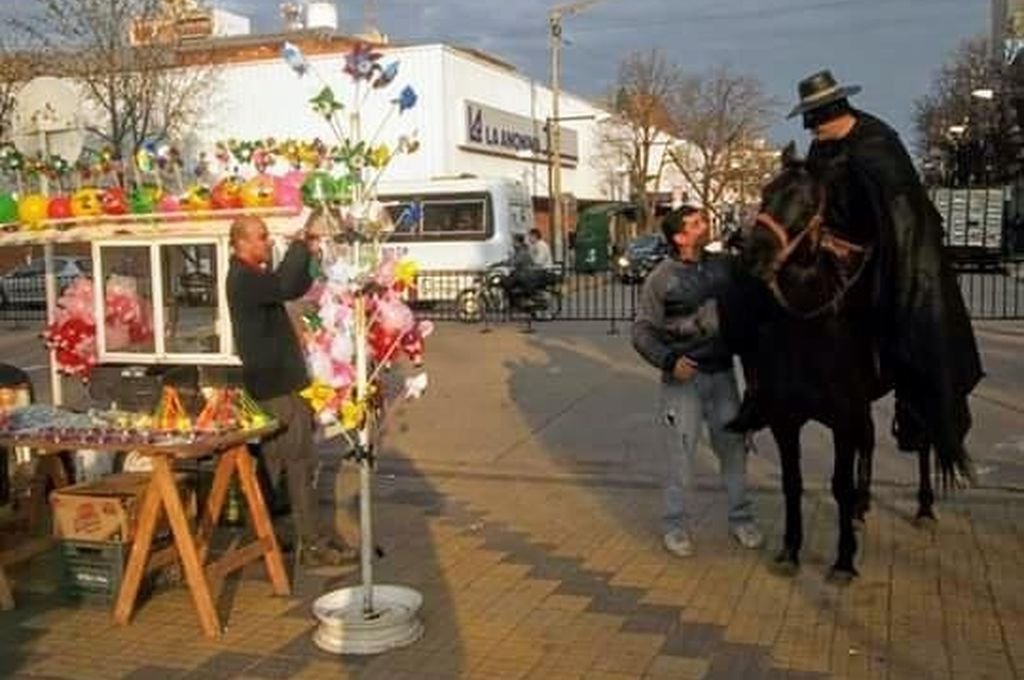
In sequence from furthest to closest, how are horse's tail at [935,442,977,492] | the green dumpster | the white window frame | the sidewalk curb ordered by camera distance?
the green dumpster
the sidewalk curb
the white window frame
horse's tail at [935,442,977,492]

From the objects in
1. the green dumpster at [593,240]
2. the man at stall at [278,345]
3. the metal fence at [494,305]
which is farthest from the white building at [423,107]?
the man at stall at [278,345]

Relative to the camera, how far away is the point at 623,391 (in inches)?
499

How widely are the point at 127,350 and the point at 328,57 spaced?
27.0m

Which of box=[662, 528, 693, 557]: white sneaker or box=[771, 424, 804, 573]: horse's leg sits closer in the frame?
box=[771, 424, 804, 573]: horse's leg

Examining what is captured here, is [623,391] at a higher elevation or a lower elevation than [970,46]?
lower

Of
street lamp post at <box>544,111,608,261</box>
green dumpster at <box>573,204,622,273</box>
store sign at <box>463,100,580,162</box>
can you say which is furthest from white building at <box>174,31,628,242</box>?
green dumpster at <box>573,204,622,273</box>

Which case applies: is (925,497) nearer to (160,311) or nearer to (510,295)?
(160,311)

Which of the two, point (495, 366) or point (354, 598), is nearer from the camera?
point (354, 598)

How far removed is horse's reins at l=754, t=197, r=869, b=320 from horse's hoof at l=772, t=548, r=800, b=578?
1323 mm

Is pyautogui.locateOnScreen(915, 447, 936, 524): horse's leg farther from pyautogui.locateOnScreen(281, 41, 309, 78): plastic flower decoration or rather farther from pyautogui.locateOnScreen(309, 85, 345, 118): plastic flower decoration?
pyautogui.locateOnScreen(281, 41, 309, 78): plastic flower decoration

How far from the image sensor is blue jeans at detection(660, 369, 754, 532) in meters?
6.45

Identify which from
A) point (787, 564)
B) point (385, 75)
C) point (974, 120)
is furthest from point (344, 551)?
point (974, 120)

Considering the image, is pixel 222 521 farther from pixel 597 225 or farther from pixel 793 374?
pixel 597 225

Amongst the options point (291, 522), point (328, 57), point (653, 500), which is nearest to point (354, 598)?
point (291, 522)
